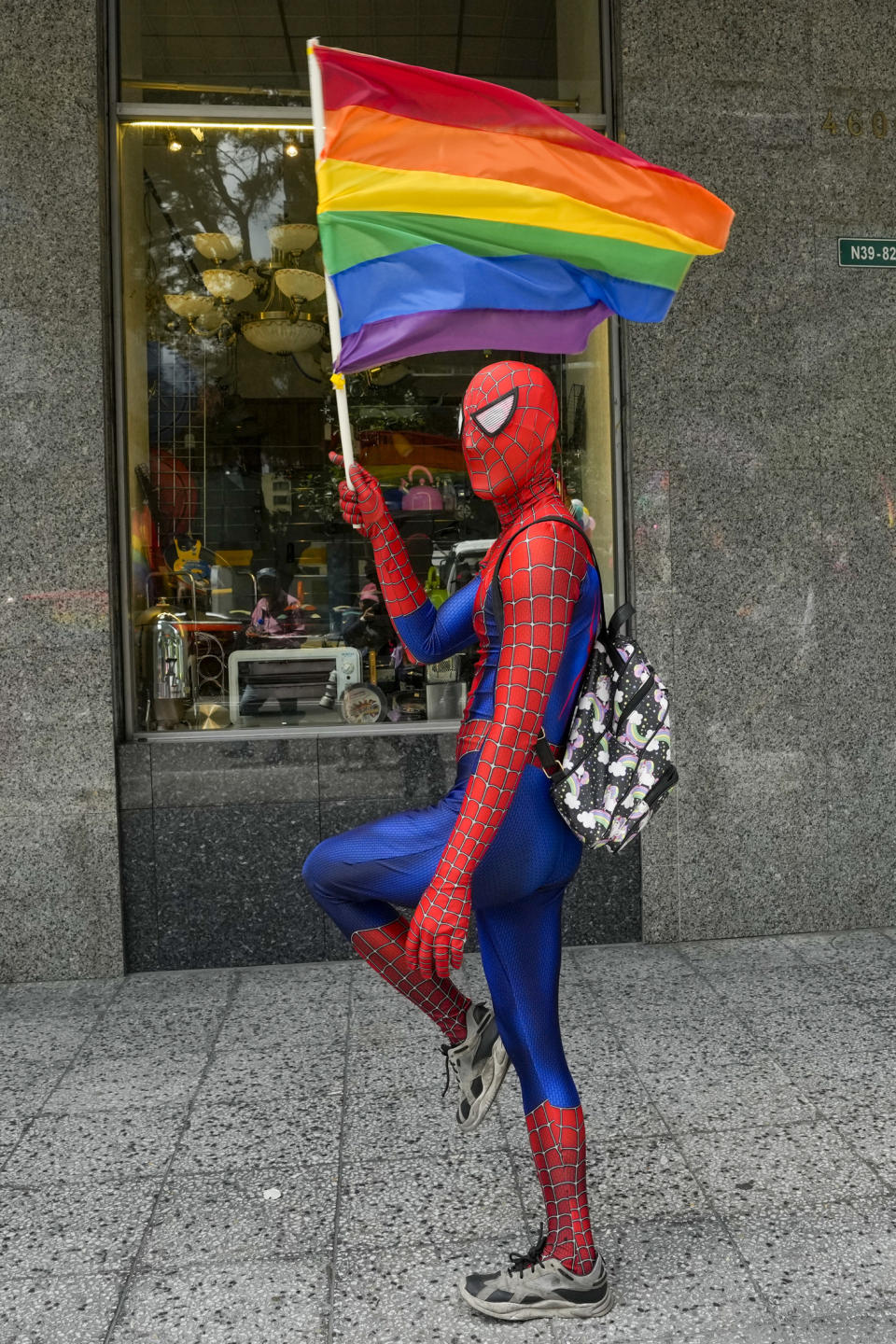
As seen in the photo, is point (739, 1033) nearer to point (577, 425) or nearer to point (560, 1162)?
point (560, 1162)

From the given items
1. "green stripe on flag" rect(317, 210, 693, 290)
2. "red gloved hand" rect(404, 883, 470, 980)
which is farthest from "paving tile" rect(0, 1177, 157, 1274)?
"green stripe on flag" rect(317, 210, 693, 290)

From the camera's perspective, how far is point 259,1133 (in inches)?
149

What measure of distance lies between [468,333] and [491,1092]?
1910mm

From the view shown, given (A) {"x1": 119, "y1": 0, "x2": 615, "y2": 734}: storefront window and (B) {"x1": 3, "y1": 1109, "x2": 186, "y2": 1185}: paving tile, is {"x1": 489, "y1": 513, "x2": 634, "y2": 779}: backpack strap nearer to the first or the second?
(B) {"x1": 3, "y1": 1109, "x2": 186, "y2": 1185}: paving tile

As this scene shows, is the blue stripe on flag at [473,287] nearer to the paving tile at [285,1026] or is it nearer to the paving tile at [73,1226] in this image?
the paving tile at [73,1226]

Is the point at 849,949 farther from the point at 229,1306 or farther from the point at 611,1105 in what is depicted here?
the point at 229,1306

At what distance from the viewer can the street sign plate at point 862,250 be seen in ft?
18.7

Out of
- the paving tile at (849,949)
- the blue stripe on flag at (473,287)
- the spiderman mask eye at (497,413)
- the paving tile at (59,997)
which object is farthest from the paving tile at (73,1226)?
the paving tile at (849,949)

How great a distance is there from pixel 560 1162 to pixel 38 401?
13.4 feet

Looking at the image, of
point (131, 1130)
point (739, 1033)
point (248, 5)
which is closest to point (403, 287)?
point (131, 1130)

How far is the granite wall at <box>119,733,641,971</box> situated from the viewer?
5.52 m

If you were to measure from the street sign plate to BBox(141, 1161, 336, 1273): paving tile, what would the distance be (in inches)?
183

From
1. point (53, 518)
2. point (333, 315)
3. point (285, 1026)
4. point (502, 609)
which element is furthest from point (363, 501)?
point (53, 518)

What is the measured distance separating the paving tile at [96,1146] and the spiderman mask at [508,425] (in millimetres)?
2305
